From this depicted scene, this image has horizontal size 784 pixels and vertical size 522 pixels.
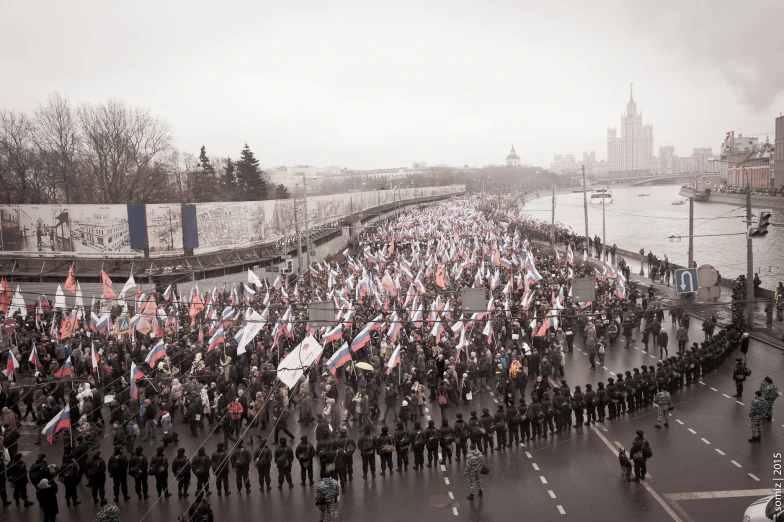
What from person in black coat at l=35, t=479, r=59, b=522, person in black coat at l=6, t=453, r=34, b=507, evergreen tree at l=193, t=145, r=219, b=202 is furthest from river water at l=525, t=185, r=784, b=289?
evergreen tree at l=193, t=145, r=219, b=202

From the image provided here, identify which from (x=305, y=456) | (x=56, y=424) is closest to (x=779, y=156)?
(x=305, y=456)

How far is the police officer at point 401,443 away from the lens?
501 inches

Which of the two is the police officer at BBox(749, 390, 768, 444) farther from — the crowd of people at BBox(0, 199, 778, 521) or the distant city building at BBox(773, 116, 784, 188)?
the distant city building at BBox(773, 116, 784, 188)

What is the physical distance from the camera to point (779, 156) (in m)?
83.8

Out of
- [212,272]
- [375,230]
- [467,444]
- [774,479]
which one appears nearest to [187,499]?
[467,444]

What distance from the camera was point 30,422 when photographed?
16.7 m

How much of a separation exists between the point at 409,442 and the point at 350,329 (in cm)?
810

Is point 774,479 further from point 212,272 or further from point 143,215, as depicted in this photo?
point 143,215

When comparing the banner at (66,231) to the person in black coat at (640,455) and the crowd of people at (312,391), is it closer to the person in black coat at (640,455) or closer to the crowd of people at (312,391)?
the crowd of people at (312,391)

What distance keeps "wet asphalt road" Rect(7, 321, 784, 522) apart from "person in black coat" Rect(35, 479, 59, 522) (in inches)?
14.5

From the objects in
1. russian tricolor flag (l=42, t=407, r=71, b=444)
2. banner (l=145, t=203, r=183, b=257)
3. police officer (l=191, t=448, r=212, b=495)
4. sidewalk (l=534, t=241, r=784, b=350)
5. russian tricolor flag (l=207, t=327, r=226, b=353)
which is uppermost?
banner (l=145, t=203, r=183, b=257)

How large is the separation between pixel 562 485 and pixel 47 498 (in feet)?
32.5

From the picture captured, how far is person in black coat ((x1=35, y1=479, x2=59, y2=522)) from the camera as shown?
425 inches

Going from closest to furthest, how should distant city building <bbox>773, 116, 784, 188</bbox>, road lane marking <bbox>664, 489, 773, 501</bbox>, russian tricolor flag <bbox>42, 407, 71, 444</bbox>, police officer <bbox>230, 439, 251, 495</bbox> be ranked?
1. road lane marking <bbox>664, 489, 773, 501</bbox>
2. police officer <bbox>230, 439, 251, 495</bbox>
3. russian tricolor flag <bbox>42, 407, 71, 444</bbox>
4. distant city building <bbox>773, 116, 784, 188</bbox>
